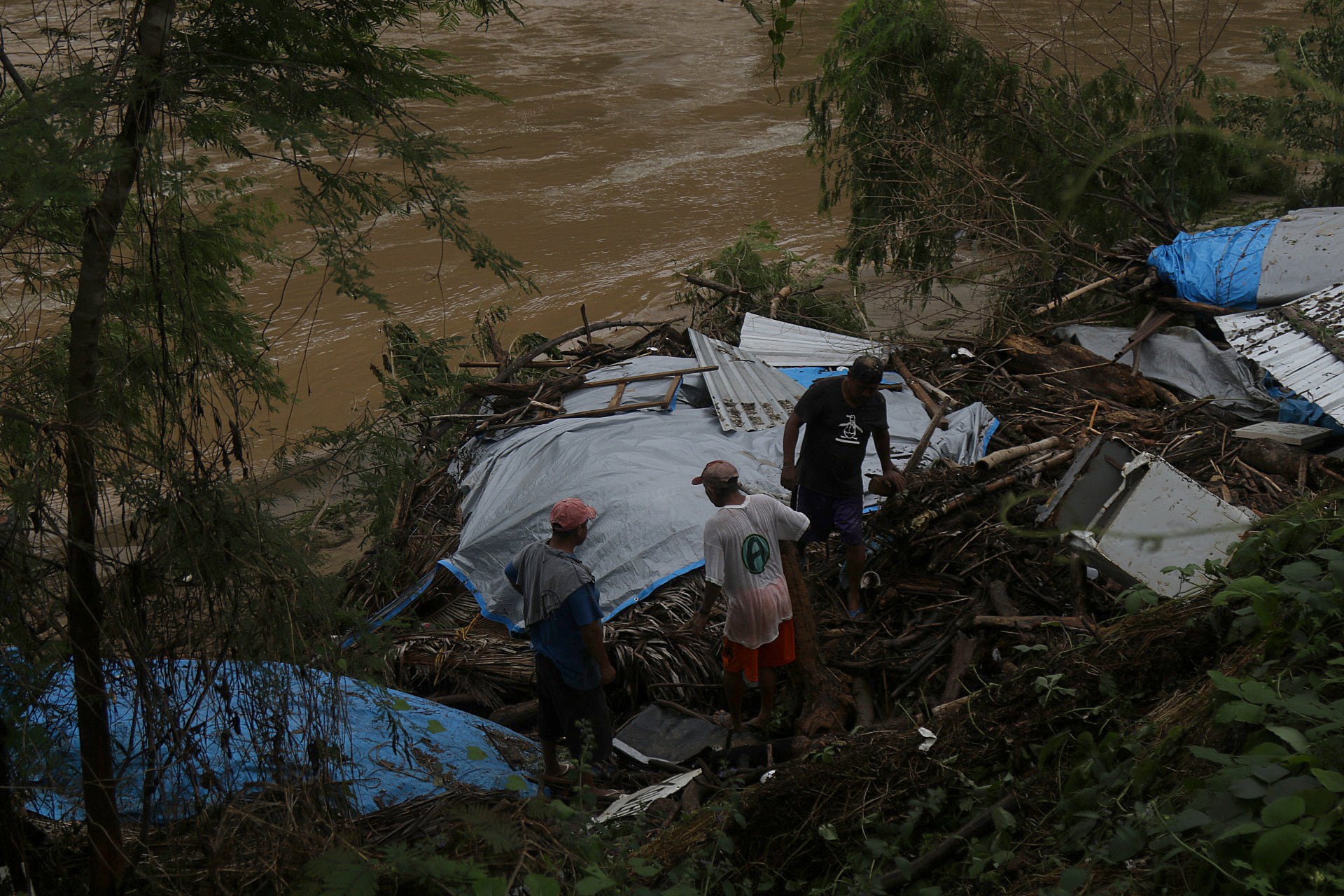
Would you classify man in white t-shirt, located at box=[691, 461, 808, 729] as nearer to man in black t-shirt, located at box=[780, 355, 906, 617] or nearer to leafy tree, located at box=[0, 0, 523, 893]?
man in black t-shirt, located at box=[780, 355, 906, 617]

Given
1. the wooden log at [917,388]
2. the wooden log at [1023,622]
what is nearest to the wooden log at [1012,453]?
the wooden log at [917,388]

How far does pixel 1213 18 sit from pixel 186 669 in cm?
3073

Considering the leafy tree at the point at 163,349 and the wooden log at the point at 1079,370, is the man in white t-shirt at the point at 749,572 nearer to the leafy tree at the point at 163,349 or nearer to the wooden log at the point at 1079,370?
the leafy tree at the point at 163,349

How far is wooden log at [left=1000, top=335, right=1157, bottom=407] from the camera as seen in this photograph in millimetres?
7363

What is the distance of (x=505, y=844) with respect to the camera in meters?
2.93

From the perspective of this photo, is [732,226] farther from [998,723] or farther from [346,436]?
[998,723]

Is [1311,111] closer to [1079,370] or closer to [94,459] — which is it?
[1079,370]

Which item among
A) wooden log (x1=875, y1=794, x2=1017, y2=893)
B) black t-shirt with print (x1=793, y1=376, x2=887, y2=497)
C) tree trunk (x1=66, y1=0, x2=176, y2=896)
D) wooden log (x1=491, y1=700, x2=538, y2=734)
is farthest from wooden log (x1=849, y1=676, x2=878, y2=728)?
tree trunk (x1=66, y1=0, x2=176, y2=896)

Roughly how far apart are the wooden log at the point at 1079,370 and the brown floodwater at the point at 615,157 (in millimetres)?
3336

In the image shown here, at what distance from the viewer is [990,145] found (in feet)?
34.4

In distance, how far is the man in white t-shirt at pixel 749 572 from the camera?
15.1 feet

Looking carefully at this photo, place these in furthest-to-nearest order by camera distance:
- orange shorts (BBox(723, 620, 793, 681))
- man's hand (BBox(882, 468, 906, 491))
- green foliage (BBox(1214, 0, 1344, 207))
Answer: green foliage (BBox(1214, 0, 1344, 207)), man's hand (BBox(882, 468, 906, 491)), orange shorts (BBox(723, 620, 793, 681))

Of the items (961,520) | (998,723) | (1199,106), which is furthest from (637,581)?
(1199,106)

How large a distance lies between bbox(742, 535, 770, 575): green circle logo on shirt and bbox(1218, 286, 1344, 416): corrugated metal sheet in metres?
3.69
